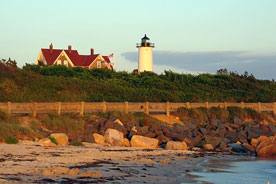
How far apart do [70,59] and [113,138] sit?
48243 millimetres

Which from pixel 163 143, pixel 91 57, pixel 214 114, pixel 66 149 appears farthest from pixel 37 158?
pixel 91 57

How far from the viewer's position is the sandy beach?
12.5 meters

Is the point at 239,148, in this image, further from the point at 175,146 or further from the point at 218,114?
the point at 218,114

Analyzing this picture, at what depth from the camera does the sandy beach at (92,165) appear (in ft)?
41.1

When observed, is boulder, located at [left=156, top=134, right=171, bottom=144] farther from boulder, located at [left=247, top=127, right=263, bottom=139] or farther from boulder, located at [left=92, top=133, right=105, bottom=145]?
boulder, located at [left=247, top=127, right=263, bottom=139]

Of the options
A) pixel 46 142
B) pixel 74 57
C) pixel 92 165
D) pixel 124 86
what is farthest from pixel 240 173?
pixel 74 57

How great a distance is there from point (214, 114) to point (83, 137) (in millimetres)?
12886

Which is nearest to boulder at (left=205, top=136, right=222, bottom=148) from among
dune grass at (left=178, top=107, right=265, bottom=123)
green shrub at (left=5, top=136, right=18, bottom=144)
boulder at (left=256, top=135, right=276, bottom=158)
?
boulder at (left=256, top=135, right=276, bottom=158)

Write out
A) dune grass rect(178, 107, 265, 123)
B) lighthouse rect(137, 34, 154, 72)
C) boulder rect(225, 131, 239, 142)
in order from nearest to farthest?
boulder rect(225, 131, 239, 142)
dune grass rect(178, 107, 265, 123)
lighthouse rect(137, 34, 154, 72)

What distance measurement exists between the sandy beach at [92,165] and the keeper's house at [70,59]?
48795mm

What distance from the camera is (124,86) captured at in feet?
148

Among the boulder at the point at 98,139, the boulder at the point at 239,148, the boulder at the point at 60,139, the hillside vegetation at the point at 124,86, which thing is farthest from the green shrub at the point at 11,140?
the hillside vegetation at the point at 124,86

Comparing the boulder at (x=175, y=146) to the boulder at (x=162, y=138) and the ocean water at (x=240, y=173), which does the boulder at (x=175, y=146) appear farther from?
the ocean water at (x=240, y=173)

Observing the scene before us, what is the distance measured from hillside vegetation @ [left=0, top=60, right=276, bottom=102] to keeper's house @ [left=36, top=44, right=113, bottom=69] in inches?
645
